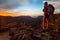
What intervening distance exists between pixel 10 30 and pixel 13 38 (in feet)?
0.33

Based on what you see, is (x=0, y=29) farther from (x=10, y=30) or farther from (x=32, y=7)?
(x=32, y=7)

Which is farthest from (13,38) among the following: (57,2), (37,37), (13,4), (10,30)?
(57,2)

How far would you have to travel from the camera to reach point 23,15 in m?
1.43

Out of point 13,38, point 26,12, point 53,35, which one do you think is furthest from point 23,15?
point 53,35

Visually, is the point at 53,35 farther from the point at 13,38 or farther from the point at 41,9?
the point at 13,38

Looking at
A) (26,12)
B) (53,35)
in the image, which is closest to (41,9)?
(26,12)

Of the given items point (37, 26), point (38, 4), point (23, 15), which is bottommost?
point (37, 26)

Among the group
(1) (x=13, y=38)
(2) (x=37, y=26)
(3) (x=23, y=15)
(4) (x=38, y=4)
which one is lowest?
(1) (x=13, y=38)

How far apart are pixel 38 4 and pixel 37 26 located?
0.26 meters

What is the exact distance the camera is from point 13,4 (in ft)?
4.74

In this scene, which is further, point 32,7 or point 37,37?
point 32,7

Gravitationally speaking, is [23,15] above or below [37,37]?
above

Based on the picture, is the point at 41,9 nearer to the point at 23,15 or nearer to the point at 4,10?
the point at 23,15

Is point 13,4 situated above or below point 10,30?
above
